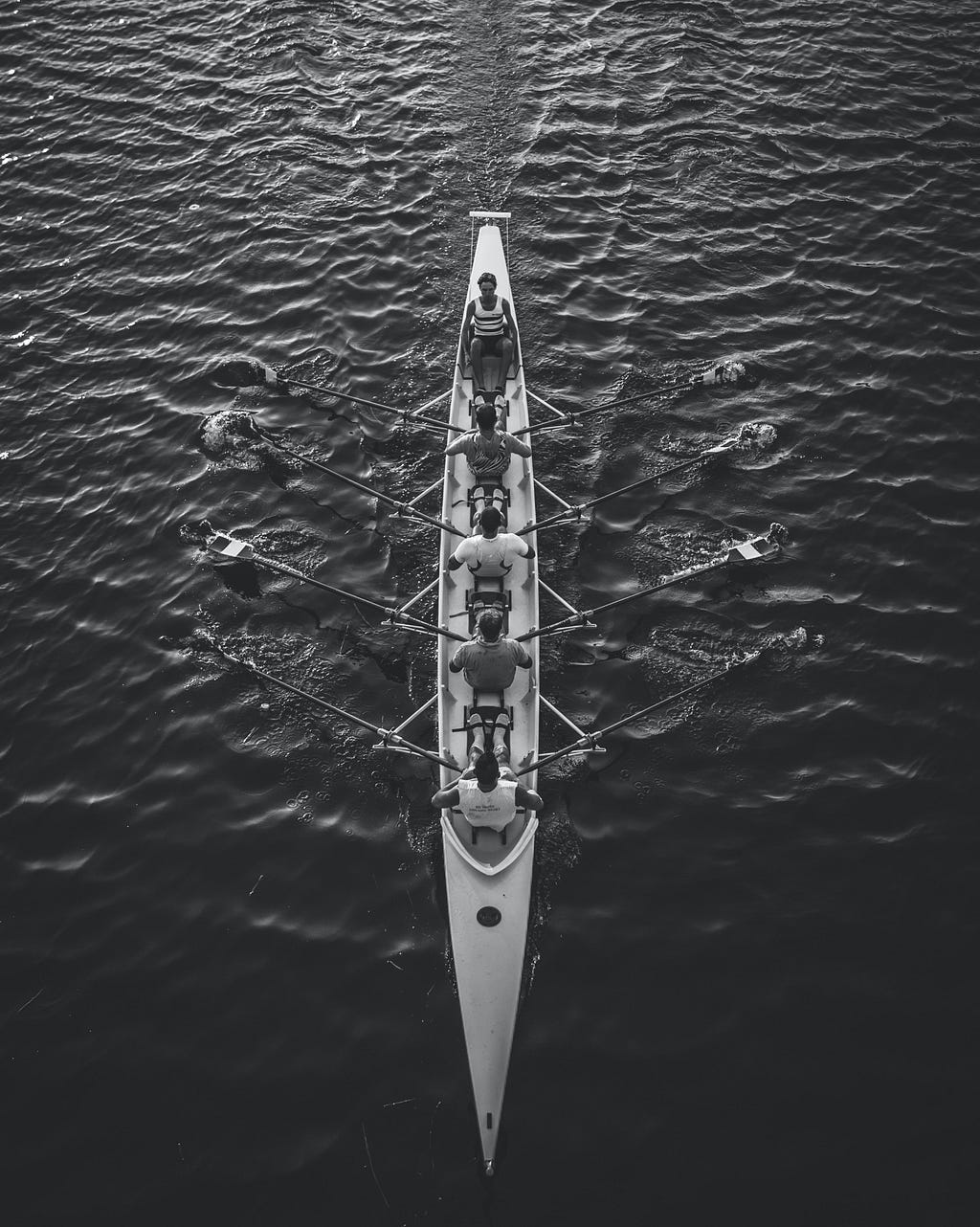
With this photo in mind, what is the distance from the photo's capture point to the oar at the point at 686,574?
11820mm

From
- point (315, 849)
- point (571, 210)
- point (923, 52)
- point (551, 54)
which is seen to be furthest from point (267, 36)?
point (315, 849)

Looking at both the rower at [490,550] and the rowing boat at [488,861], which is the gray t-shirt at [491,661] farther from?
the rower at [490,550]

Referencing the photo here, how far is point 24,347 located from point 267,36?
1440 cm

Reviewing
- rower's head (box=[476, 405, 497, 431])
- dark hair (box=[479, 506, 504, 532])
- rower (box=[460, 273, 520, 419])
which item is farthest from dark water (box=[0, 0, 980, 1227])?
dark hair (box=[479, 506, 504, 532])

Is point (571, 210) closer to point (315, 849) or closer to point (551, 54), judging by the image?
point (551, 54)

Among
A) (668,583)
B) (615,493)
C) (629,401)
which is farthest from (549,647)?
(629,401)

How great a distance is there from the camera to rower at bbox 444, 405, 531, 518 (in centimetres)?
1340

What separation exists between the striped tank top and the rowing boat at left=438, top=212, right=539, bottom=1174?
354cm

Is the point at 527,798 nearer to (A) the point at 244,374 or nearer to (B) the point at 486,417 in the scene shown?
(B) the point at 486,417

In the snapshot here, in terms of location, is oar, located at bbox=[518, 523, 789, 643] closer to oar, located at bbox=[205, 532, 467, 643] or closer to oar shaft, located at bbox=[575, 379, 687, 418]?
oar, located at bbox=[205, 532, 467, 643]

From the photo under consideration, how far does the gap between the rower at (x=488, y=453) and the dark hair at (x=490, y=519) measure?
164 cm

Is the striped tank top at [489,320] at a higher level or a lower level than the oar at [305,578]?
→ higher

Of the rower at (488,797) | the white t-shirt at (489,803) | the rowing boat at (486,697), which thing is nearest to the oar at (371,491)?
the rowing boat at (486,697)

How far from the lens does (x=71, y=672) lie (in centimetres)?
1281
